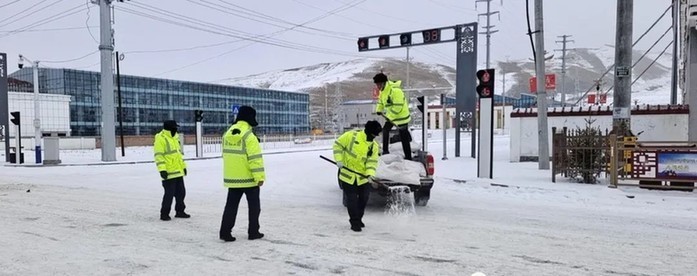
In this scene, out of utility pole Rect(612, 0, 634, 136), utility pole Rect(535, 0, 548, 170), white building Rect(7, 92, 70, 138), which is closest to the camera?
utility pole Rect(612, 0, 634, 136)

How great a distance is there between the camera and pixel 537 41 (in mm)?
15859

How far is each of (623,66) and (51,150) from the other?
25.3 m

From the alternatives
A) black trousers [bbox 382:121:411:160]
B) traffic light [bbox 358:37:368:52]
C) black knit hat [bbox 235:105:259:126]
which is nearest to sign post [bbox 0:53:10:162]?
traffic light [bbox 358:37:368:52]

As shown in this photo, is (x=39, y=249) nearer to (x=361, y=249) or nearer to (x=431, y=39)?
(x=361, y=249)

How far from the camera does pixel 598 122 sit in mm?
18578

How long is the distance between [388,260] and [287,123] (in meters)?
84.5

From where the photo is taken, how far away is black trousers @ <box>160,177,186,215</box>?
8.63 m

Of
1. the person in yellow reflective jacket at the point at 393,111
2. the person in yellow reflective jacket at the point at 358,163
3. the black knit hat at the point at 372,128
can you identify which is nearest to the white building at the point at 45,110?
the person in yellow reflective jacket at the point at 393,111

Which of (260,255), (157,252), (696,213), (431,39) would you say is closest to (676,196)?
(696,213)

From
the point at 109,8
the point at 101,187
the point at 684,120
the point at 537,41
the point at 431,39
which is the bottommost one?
the point at 101,187

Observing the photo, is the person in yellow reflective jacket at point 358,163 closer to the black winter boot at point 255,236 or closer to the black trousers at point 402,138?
the black winter boot at point 255,236

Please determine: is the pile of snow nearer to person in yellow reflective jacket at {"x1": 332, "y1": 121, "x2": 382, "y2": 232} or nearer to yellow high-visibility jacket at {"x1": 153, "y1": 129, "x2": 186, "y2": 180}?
person in yellow reflective jacket at {"x1": 332, "y1": 121, "x2": 382, "y2": 232}

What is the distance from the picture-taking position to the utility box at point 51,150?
82.8 feet

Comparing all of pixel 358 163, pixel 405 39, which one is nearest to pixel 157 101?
pixel 405 39
